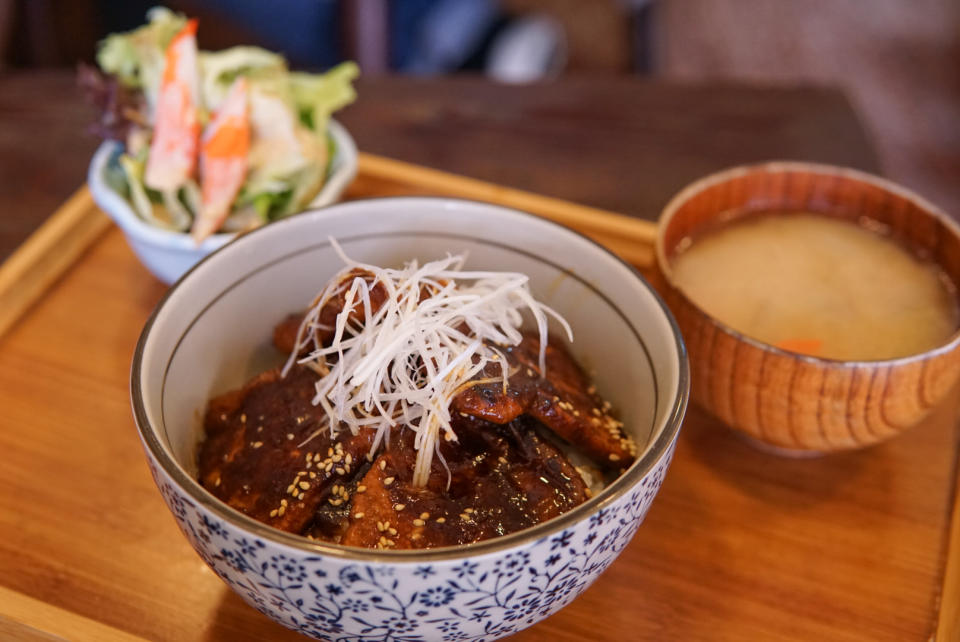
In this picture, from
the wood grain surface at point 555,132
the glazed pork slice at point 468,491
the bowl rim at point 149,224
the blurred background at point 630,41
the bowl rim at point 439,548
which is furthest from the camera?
the blurred background at point 630,41

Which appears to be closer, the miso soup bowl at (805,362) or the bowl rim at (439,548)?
the bowl rim at (439,548)

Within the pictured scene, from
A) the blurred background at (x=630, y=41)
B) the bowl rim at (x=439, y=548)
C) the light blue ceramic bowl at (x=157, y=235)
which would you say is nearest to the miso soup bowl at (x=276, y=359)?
the bowl rim at (x=439, y=548)

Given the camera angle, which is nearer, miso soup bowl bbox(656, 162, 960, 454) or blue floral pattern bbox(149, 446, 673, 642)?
blue floral pattern bbox(149, 446, 673, 642)

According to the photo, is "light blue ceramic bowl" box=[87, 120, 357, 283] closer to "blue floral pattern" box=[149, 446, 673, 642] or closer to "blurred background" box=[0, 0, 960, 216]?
"blue floral pattern" box=[149, 446, 673, 642]

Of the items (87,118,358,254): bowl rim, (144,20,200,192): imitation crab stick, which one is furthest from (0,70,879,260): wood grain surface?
(144,20,200,192): imitation crab stick

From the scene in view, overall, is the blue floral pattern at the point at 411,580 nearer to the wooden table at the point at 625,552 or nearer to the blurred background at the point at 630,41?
the wooden table at the point at 625,552

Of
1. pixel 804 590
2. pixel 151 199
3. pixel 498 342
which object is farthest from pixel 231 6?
pixel 804 590

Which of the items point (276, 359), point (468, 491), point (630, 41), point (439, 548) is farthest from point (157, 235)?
point (630, 41)
